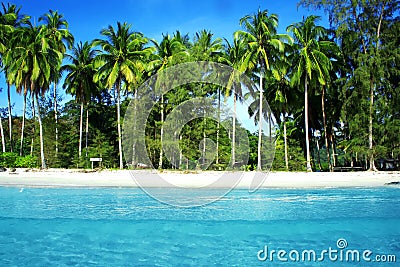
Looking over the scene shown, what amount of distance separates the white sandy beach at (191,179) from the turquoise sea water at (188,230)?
3.99 metres

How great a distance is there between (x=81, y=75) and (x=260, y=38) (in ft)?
43.8

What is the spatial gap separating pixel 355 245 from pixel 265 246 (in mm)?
1870

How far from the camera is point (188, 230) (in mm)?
8984

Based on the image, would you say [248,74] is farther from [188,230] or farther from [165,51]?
[188,230]

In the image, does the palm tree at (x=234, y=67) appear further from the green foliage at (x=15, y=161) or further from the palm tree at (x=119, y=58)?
the green foliage at (x=15, y=161)

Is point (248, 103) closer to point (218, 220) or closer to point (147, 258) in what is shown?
point (218, 220)

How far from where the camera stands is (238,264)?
21.4 ft

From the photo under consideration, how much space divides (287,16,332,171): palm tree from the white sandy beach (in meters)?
4.24

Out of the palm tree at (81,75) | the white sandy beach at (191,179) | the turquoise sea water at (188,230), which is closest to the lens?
the turquoise sea water at (188,230)

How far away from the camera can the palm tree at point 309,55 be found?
2356cm

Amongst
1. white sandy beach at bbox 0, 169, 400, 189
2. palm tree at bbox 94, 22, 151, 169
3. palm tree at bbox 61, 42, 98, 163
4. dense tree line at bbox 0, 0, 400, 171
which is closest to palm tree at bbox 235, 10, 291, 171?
dense tree line at bbox 0, 0, 400, 171

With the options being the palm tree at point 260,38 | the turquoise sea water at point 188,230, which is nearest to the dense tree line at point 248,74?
the palm tree at point 260,38

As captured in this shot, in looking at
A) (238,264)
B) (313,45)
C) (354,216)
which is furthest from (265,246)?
(313,45)

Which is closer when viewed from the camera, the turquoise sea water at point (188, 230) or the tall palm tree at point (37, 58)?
the turquoise sea water at point (188, 230)
